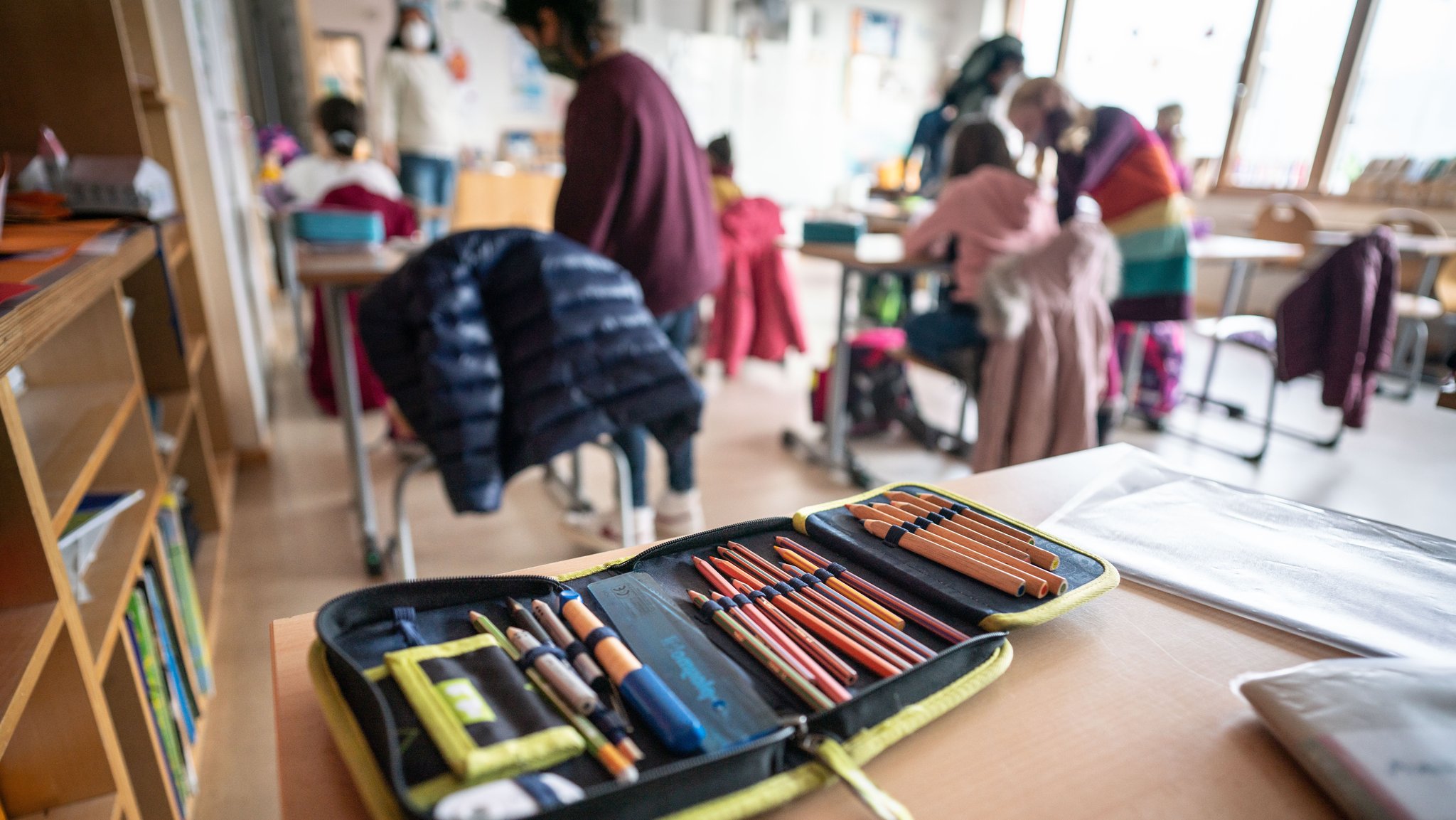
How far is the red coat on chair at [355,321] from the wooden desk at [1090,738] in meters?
2.39

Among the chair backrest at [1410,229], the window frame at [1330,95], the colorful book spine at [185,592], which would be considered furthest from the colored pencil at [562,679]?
the window frame at [1330,95]

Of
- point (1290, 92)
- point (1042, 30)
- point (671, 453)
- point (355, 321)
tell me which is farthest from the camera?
point (1042, 30)

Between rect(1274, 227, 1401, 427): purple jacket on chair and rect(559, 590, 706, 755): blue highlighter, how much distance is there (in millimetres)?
2794

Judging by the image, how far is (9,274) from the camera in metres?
0.86

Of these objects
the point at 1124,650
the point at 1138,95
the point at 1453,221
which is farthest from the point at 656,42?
the point at 1124,650

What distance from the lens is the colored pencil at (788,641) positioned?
496 millimetres

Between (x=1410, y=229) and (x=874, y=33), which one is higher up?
(x=874, y=33)

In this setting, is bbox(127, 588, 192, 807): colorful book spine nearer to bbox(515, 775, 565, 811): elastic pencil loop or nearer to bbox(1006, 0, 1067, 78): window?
bbox(515, 775, 565, 811): elastic pencil loop

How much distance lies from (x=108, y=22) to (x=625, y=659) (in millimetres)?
1731

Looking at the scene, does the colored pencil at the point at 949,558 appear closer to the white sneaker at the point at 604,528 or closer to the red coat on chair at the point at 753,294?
the white sneaker at the point at 604,528

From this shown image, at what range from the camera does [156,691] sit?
3.97 feet

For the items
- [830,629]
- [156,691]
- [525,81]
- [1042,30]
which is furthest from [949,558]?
[1042,30]

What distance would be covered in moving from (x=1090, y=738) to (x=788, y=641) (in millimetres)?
201

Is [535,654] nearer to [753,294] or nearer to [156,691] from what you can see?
[156,691]
